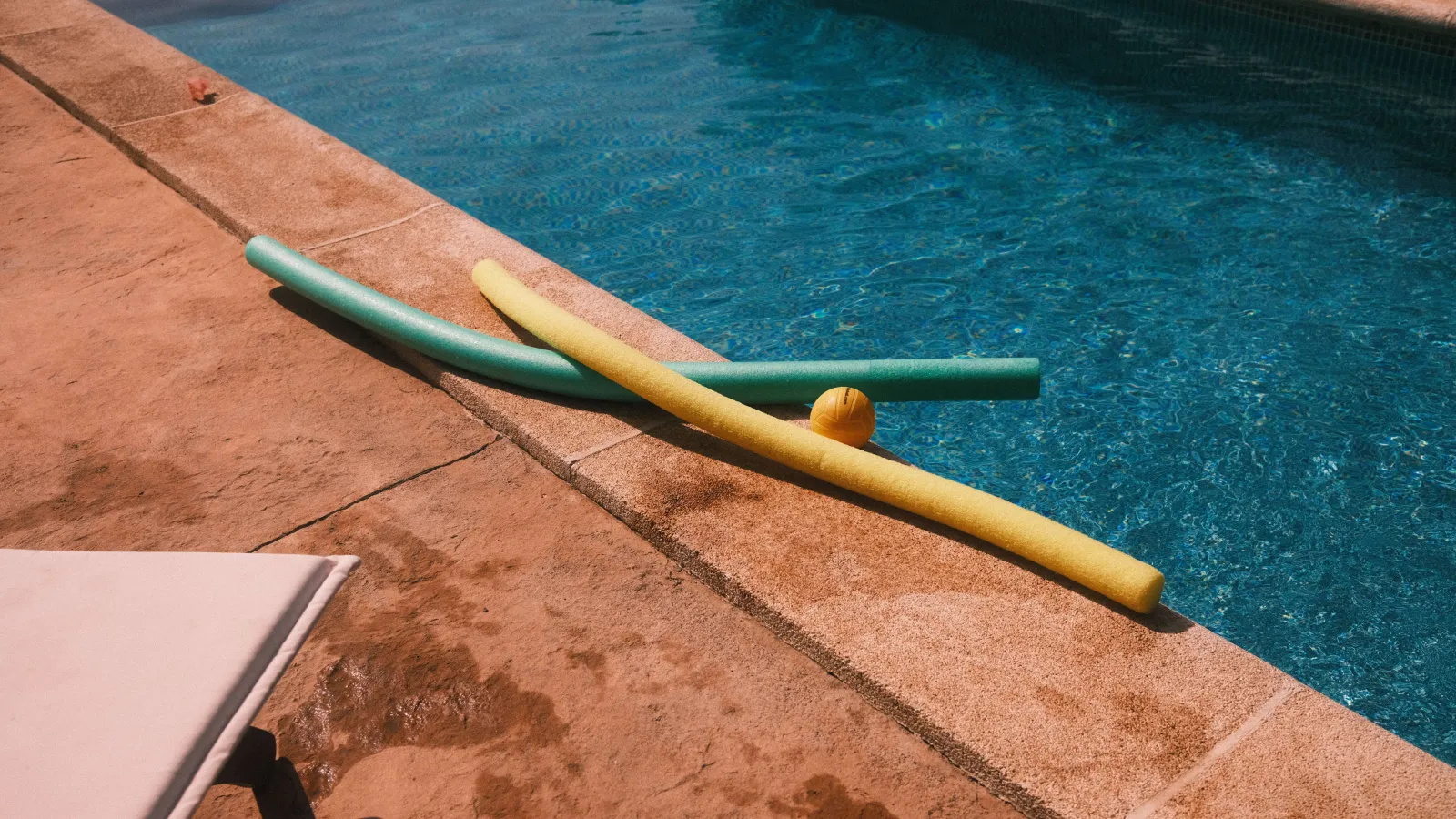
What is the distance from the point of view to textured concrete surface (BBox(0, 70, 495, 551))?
3.13 metres

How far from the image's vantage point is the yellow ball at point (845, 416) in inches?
120

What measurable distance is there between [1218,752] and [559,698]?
57.2 inches

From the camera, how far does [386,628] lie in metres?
2.71

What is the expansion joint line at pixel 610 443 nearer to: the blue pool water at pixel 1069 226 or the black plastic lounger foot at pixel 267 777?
the black plastic lounger foot at pixel 267 777

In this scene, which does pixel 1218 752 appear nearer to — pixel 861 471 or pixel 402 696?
pixel 861 471

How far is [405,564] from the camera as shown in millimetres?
2908

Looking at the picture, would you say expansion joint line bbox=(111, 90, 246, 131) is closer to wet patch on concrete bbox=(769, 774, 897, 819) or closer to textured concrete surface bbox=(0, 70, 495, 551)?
textured concrete surface bbox=(0, 70, 495, 551)

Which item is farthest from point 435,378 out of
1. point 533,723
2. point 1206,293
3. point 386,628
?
point 1206,293

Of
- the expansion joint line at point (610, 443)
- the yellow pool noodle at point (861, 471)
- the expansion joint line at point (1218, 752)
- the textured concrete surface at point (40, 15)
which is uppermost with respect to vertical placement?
the textured concrete surface at point (40, 15)

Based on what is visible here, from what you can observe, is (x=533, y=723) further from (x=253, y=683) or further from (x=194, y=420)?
(x=194, y=420)

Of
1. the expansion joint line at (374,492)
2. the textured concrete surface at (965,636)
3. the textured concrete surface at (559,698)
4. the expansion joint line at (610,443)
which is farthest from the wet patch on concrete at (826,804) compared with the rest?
the expansion joint line at (374,492)

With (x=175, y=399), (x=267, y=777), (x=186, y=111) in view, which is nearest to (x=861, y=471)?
(x=267, y=777)

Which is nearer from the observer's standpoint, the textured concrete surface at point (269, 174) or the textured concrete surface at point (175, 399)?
the textured concrete surface at point (175, 399)

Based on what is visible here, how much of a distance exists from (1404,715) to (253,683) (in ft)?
11.1
